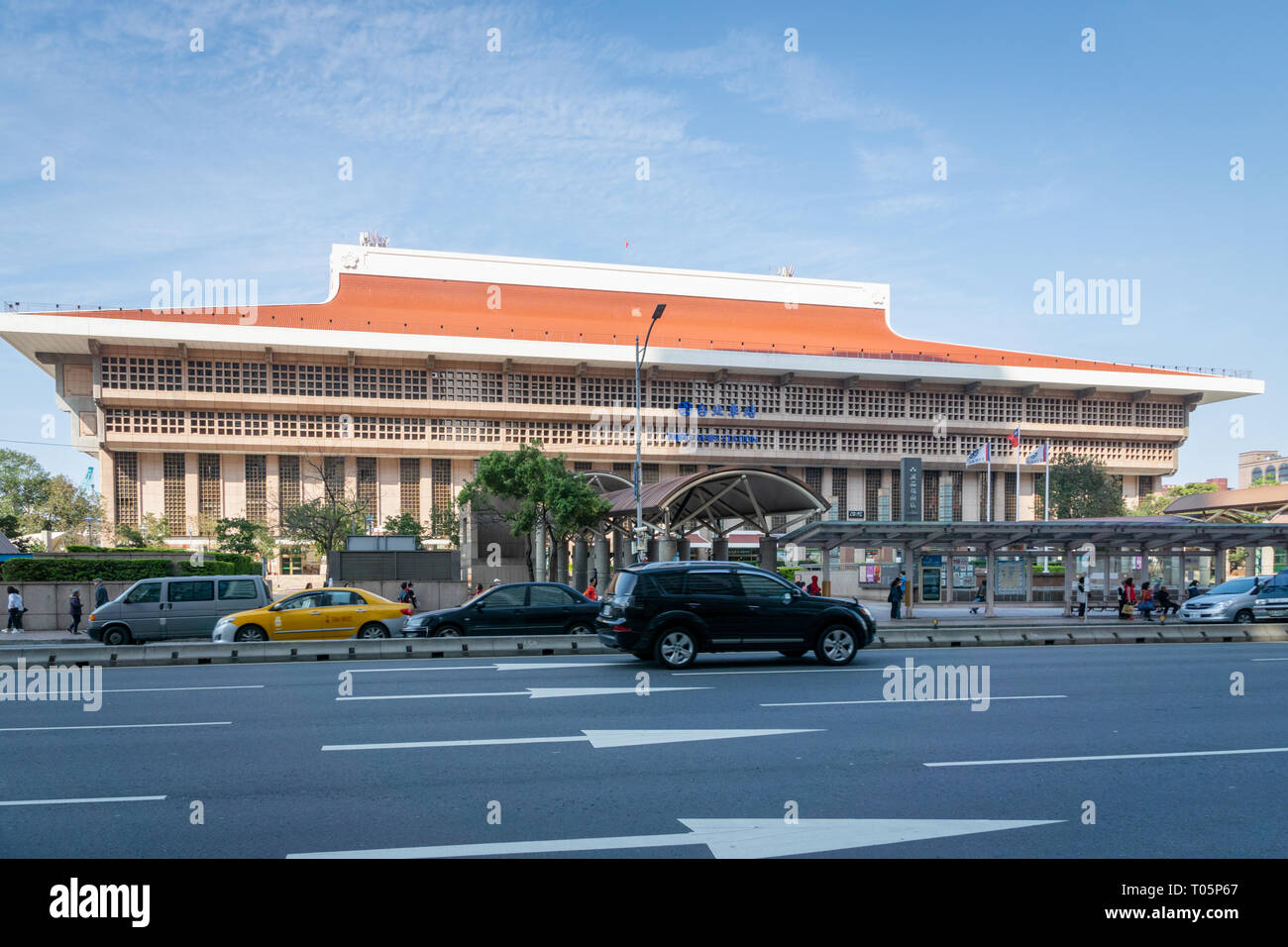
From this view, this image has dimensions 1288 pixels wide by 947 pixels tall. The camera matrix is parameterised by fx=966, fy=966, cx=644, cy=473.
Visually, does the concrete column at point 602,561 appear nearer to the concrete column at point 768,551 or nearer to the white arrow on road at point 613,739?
the concrete column at point 768,551

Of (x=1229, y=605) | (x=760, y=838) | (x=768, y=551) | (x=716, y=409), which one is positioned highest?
(x=716, y=409)

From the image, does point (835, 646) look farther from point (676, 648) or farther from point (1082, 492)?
point (1082, 492)

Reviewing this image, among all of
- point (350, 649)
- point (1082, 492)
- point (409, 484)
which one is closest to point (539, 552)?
point (350, 649)

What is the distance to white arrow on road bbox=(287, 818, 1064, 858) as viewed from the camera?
19.0ft

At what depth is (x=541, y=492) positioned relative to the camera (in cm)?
3912

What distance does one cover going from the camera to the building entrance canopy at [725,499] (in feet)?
99.0

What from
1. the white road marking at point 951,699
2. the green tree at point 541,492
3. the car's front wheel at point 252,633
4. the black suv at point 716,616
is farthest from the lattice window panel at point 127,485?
the white road marking at point 951,699

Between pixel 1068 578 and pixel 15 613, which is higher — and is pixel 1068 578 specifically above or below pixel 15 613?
above

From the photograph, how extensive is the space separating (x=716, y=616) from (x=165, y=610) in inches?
582

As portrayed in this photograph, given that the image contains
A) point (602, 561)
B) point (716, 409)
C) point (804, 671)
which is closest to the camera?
point (804, 671)

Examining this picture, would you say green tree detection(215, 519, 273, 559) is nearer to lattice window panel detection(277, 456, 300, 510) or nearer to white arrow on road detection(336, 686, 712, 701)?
lattice window panel detection(277, 456, 300, 510)

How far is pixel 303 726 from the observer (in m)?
10.1
